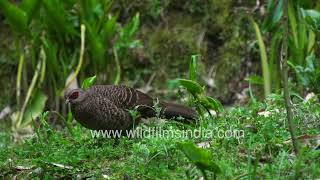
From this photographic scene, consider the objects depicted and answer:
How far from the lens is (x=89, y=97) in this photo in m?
5.52

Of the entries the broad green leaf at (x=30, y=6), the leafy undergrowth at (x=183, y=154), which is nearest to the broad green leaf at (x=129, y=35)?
the broad green leaf at (x=30, y=6)

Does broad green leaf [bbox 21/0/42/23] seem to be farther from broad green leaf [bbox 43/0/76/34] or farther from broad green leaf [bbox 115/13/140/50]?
broad green leaf [bbox 115/13/140/50]

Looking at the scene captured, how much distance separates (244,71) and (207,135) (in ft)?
12.8

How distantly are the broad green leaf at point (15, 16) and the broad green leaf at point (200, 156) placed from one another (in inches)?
174

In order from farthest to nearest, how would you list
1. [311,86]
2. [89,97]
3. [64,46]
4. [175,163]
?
[64,46] → [311,86] → [89,97] → [175,163]

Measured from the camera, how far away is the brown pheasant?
5.45m

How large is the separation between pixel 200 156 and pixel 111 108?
1781 mm

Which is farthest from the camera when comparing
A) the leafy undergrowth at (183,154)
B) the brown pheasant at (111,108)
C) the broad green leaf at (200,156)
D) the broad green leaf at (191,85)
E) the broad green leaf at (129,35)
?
the broad green leaf at (129,35)

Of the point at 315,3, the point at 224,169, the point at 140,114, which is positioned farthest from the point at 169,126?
the point at 315,3

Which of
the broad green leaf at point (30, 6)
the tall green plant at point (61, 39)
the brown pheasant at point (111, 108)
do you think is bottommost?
the brown pheasant at point (111, 108)

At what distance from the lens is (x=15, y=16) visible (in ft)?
25.5

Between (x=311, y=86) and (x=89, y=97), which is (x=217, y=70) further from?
(x=89, y=97)

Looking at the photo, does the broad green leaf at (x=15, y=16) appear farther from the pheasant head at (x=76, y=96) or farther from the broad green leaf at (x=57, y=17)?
the pheasant head at (x=76, y=96)

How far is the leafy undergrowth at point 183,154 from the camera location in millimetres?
4051
